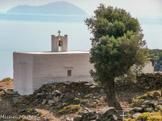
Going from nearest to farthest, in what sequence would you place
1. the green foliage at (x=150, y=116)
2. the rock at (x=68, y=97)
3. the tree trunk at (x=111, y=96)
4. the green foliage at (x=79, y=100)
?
the green foliage at (x=150, y=116), the tree trunk at (x=111, y=96), the green foliage at (x=79, y=100), the rock at (x=68, y=97)

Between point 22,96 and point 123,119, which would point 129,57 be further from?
point 22,96

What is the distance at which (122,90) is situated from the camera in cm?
2181

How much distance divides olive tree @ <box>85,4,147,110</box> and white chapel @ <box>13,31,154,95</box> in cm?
449

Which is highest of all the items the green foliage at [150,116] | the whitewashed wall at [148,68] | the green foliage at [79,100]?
the whitewashed wall at [148,68]

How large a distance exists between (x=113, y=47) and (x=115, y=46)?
0.14 metres

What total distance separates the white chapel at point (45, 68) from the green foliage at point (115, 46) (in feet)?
14.8

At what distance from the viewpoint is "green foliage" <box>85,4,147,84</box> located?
16812 mm

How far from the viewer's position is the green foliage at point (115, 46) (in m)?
16.8

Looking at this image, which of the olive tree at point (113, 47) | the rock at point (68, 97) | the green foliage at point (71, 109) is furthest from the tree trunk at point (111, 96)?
the rock at point (68, 97)

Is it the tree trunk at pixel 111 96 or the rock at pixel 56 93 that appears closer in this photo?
the tree trunk at pixel 111 96

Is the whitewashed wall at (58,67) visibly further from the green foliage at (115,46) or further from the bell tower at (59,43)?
the green foliage at (115,46)

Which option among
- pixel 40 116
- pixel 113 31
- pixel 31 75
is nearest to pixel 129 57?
pixel 113 31

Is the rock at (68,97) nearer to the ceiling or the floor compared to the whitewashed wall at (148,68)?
nearer to the floor

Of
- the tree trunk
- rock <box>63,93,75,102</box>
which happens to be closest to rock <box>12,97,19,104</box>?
rock <box>63,93,75,102</box>
